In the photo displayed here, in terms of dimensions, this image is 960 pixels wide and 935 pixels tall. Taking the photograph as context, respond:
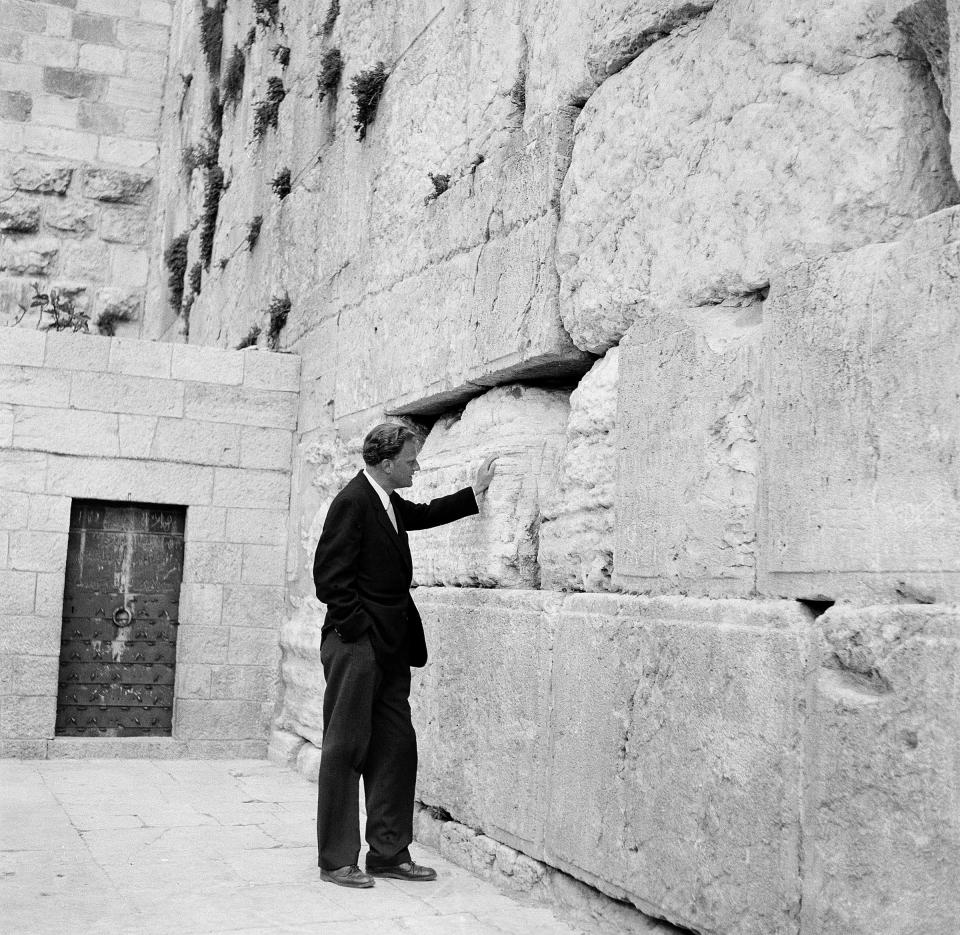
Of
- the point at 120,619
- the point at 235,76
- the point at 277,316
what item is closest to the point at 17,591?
the point at 120,619

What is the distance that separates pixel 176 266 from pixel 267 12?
9.61 ft

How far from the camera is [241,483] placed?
24.8 ft

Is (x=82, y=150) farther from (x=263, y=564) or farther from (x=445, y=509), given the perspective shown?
(x=445, y=509)

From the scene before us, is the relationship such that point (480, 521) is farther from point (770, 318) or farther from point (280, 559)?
point (280, 559)

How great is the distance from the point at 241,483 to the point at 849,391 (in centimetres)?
524

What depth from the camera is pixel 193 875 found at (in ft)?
13.7

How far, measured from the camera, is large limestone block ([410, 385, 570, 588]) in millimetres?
4480

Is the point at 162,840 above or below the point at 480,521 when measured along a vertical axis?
below

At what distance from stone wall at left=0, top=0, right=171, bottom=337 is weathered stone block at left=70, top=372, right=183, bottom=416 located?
5.08m

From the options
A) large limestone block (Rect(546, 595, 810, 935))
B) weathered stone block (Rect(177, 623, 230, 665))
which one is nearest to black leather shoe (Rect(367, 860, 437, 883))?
large limestone block (Rect(546, 595, 810, 935))

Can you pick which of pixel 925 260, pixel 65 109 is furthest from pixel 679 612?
pixel 65 109

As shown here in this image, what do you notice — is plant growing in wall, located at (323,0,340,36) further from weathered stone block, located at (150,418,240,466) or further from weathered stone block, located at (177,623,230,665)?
weathered stone block, located at (177,623,230,665)

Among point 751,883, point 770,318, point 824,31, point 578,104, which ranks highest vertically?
point 578,104

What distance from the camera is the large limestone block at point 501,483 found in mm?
4480
